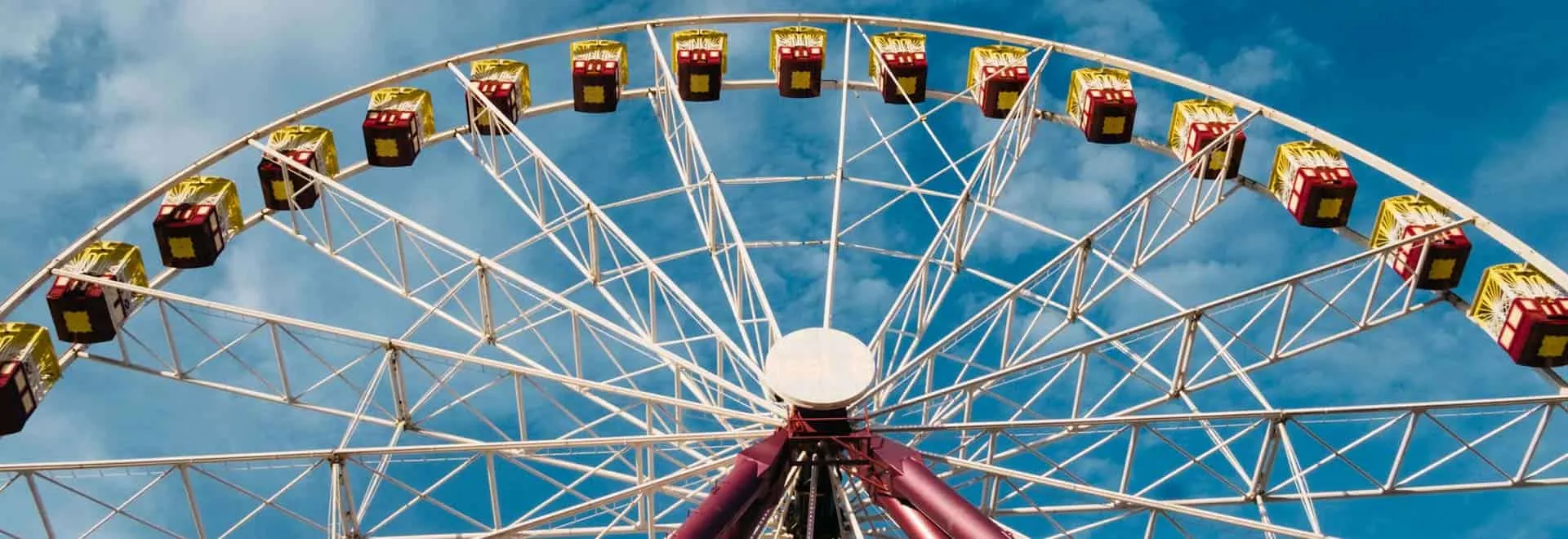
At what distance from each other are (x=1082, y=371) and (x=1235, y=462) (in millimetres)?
3022

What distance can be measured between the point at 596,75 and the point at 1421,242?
58.5 feet

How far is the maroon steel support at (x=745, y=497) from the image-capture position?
62.9ft

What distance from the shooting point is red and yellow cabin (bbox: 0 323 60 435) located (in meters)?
24.4

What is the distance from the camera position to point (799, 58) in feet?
110

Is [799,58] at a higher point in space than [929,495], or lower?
higher

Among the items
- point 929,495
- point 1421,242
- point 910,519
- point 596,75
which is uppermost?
point 596,75

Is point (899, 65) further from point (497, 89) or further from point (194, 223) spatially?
point (194, 223)

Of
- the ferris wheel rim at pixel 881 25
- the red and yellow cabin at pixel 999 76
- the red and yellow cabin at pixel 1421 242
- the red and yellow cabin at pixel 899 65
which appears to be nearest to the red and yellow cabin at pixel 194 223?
the ferris wheel rim at pixel 881 25

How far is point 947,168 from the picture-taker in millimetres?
31047

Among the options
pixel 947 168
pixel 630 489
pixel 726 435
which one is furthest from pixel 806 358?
pixel 947 168

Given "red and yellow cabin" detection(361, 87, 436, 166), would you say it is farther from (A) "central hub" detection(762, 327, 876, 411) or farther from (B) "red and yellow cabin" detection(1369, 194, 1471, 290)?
(B) "red and yellow cabin" detection(1369, 194, 1471, 290)

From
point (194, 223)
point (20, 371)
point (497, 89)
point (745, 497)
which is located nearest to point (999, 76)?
point (497, 89)

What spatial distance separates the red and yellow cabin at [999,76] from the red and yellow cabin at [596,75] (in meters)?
8.36

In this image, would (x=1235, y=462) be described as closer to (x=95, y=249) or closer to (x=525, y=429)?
(x=525, y=429)
